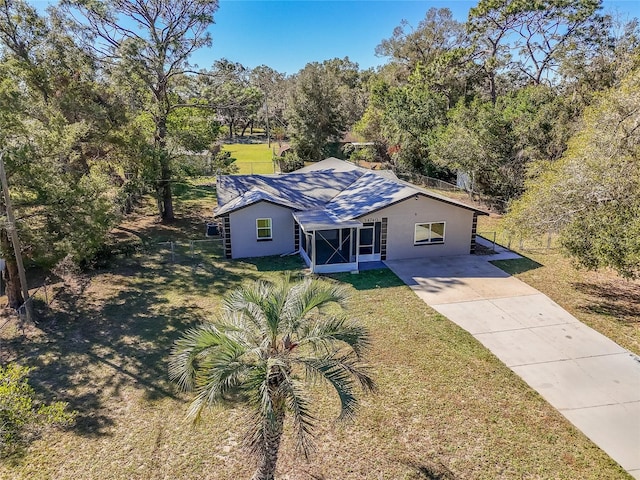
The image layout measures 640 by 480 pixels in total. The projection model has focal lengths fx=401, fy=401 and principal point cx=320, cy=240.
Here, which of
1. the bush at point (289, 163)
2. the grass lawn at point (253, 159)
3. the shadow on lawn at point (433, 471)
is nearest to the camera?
the shadow on lawn at point (433, 471)

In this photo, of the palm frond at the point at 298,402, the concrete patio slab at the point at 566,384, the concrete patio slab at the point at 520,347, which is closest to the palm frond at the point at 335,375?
the palm frond at the point at 298,402

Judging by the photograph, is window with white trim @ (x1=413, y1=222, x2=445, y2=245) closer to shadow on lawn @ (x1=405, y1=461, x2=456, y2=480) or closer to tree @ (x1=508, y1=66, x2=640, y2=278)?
tree @ (x1=508, y1=66, x2=640, y2=278)

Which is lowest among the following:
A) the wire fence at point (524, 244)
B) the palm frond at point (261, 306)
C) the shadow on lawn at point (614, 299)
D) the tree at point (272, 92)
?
the shadow on lawn at point (614, 299)

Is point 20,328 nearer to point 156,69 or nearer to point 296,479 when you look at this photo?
point 296,479

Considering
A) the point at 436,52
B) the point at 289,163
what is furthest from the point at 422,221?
the point at 436,52

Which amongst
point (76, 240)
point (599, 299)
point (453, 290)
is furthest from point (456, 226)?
point (76, 240)

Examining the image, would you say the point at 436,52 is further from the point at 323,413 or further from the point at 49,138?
the point at 323,413

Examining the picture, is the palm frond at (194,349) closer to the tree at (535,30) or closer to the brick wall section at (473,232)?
the brick wall section at (473,232)
